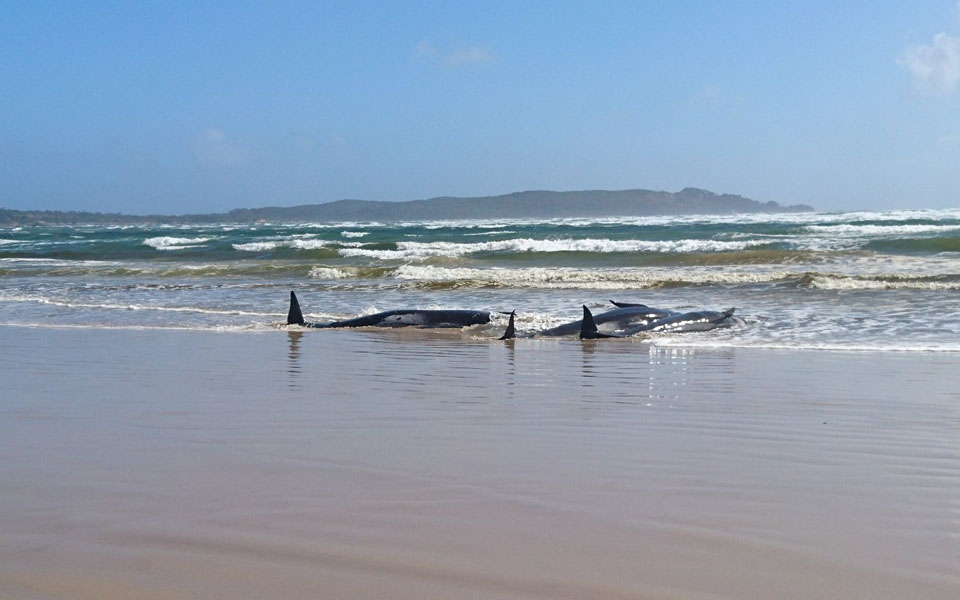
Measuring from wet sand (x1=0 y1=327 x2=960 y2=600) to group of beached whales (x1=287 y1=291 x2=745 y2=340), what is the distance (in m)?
3.86

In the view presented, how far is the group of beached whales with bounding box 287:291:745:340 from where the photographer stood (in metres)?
11.2

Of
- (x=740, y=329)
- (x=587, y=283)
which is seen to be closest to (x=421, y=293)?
(x=587, y=283)

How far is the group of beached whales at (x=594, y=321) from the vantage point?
11.2m

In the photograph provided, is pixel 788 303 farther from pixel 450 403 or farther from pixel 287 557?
pixel 287 557

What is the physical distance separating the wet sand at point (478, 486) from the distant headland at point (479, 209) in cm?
11383

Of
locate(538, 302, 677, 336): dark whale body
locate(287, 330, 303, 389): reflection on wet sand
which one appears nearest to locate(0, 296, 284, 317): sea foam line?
locate(287, 330, 303, 389): reflection on wet sand

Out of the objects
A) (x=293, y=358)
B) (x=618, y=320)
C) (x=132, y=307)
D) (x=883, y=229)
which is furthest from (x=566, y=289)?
(x=883, y=229)

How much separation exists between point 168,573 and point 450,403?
3279 mm

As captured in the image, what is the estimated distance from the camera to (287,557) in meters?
2.94

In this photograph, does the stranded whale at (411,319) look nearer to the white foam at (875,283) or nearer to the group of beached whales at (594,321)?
the group of beached whales at (594,321)

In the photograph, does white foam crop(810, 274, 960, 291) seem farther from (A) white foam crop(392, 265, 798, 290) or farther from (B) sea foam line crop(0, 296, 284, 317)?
(B) sea foam line crop(0, 296, 284, 317)

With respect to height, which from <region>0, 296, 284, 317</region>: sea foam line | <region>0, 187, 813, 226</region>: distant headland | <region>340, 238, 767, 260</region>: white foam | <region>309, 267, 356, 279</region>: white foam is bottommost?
<region>0, 296, 284, 317</region>: sea foam line

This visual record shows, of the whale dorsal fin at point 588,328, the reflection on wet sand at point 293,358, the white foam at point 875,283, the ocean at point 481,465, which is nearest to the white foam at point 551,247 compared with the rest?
the white foam at point 875,283

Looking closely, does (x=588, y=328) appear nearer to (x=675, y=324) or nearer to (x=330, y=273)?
(x=675, y=324)
